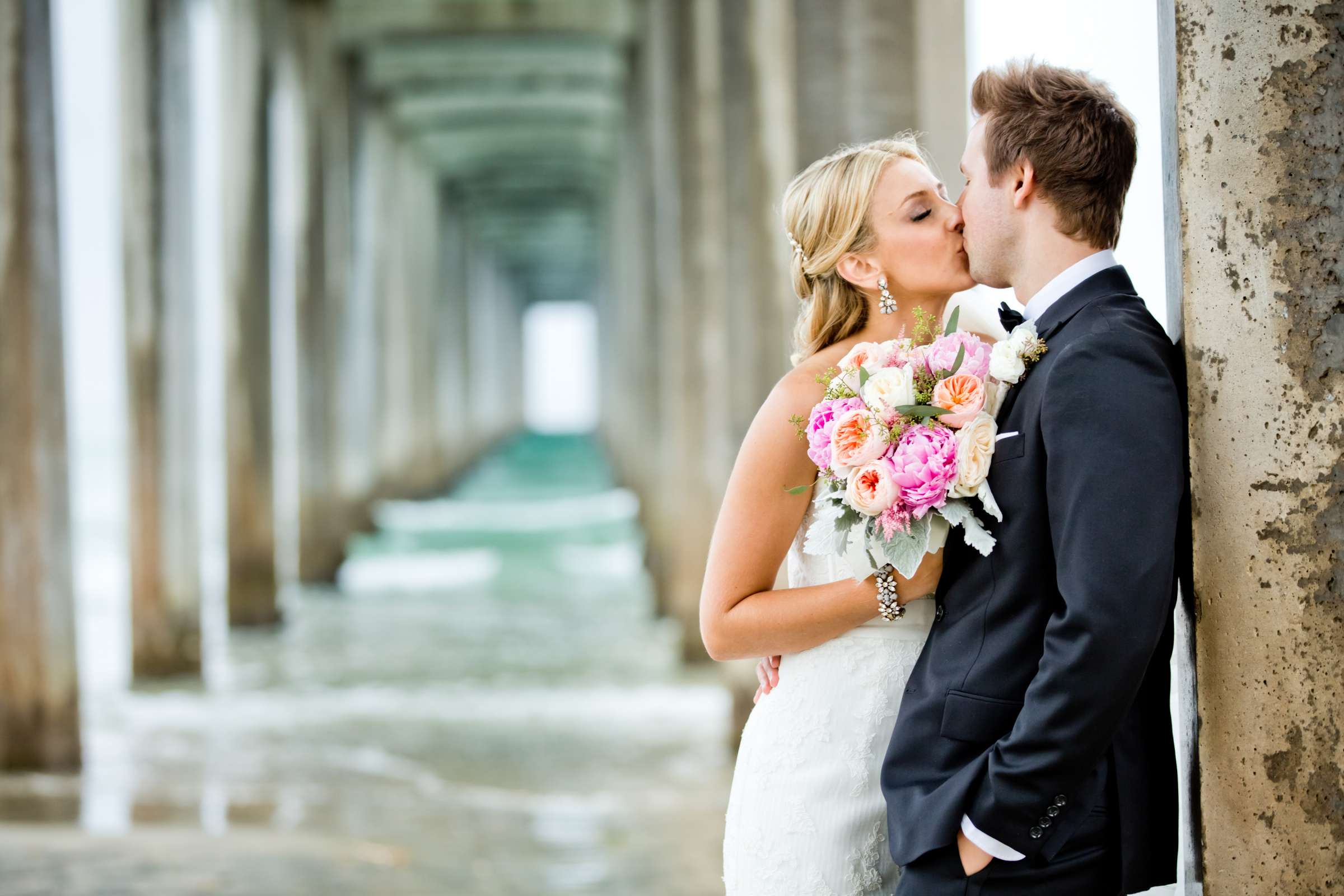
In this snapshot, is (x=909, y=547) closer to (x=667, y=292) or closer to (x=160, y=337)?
(x=160, y=337)

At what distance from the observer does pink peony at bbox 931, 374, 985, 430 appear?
6.70 feet

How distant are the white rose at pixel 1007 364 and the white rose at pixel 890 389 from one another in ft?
0.40

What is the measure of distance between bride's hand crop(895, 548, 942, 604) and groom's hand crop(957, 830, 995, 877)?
15.7 inches

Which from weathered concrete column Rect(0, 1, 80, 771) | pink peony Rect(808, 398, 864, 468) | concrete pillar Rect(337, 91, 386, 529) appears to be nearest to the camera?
pink peony Rect(808, 398, 864, 468)

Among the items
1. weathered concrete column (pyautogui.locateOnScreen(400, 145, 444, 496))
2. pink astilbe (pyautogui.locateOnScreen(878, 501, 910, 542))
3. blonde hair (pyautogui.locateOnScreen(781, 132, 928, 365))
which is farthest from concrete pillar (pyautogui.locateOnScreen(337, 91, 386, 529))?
pink astilbe (pyautogui.locateOnScreen(878, 501, 910, 542))

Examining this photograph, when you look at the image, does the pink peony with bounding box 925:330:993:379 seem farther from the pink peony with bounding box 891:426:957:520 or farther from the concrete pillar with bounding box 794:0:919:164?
the concrete pillar with bounding box 794:0:919:164

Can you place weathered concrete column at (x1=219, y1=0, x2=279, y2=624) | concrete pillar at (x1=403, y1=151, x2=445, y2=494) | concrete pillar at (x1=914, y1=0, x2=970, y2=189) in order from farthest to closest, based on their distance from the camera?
concrete pillar at (x1=403, y1=151, x2=445, y2=494) < weathered concrete column at (x1=219, y1=0, x2=279, y2=624) < concrete pillar at (x1=914, y1=0, x2=970, y2=189)

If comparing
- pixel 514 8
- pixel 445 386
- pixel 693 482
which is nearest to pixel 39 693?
pixel 693 482

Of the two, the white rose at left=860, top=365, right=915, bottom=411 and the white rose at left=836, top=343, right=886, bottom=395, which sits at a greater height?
the white rose at left=836, top=343, right=886, bottom=395

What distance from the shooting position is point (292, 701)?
10.6 m

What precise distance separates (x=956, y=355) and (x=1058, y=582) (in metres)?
0.41

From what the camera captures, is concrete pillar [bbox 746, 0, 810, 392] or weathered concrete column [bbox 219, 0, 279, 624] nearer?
concrete pillar [bbox 746, 0, 810, 392]

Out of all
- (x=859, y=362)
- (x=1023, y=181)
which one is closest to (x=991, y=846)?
(x=859, y=362)

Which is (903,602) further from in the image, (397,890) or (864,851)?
(397,890)
